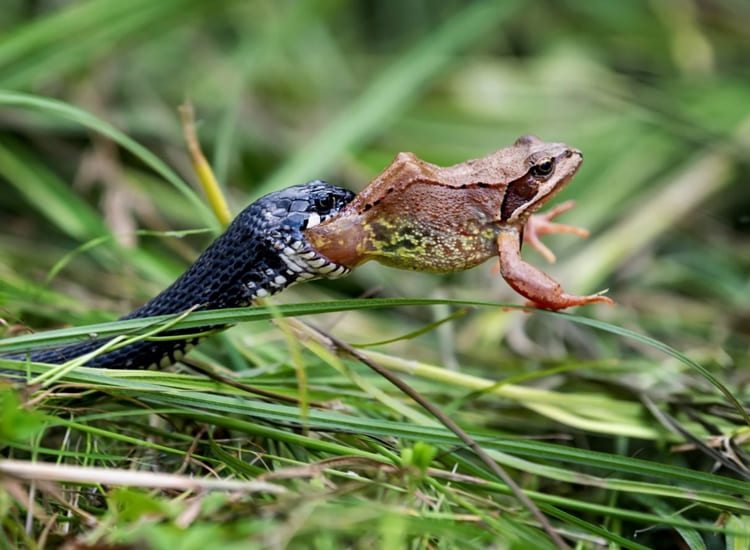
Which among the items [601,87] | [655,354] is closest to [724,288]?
[655,354]

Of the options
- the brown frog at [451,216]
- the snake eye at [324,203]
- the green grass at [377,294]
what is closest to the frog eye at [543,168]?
the brown frog at [451,216]

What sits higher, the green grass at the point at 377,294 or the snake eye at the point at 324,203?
the snake eye at the point at 324,203

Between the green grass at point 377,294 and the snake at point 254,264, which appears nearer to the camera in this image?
the green grass at point 377,294

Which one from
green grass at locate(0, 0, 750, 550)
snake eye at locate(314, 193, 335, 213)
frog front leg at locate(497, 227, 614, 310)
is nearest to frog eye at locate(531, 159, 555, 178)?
frog front leg at locate(497, 227, 614, 310)

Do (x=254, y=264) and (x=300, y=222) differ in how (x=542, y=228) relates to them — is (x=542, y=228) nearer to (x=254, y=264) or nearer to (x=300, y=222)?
(x=300, y=222)

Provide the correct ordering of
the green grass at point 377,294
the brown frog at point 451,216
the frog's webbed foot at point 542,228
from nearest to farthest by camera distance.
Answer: the green grass at point 377,294 < the brown frog at point 451,216 < the frog's webbed foot at point 542,228

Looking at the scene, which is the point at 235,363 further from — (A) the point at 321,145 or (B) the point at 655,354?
(A) the point at 321,145

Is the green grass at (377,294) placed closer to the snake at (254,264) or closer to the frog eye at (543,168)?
the snake at (254,264)

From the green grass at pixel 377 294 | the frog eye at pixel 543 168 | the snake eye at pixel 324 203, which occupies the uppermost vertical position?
the snake eye at pixel 324 203
